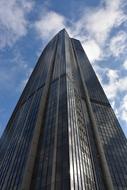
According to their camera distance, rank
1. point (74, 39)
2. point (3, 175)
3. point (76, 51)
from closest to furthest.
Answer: point (3, 175) < point (76, 51) < point (74, 39)

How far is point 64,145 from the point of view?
2494 inches

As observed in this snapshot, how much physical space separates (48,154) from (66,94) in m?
28.3

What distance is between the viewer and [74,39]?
191375mm

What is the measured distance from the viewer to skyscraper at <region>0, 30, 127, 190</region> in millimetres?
57938

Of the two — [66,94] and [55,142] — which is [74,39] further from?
[55,142]

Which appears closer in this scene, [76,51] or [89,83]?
[89,83]

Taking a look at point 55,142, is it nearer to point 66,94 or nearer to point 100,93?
point 66,94

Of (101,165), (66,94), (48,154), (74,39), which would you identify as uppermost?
(74,39)

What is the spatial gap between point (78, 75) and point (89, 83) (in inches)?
277

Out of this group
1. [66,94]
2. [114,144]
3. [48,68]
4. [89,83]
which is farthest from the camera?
[89,83]

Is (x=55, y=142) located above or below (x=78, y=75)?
below

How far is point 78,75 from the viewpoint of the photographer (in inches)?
5340

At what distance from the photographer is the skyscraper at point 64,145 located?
5794 centimetres

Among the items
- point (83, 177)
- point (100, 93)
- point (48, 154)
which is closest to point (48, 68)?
point (100, 93)
